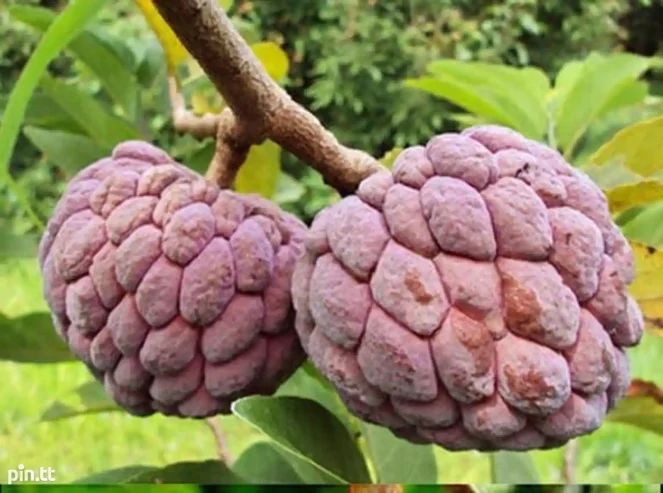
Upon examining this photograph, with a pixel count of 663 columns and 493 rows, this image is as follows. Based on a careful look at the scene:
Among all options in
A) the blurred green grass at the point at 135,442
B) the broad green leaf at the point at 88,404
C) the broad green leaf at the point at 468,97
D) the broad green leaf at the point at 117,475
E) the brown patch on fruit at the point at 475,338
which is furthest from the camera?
the blurred green grass at the point at 135,442

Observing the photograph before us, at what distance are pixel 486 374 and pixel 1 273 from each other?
15.8 feet

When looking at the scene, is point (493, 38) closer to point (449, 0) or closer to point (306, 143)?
point (449, 0)

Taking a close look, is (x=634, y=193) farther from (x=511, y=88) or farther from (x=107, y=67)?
(x=107, y=67)

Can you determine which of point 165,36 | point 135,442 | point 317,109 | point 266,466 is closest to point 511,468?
point 266,466

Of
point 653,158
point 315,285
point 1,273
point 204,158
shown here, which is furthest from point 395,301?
point 1,273

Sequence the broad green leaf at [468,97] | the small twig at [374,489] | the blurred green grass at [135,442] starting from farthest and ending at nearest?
the blurred green grass at [135,442]
the broad green leaf at [468,97]
the small twig at [374,489]

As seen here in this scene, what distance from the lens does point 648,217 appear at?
997 millimetres

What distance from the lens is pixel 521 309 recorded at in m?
0.63

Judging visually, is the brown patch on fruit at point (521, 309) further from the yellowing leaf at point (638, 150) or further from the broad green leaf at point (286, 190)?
the broad green leaf at point (286, 190)

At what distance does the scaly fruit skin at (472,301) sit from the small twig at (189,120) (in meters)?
0.23

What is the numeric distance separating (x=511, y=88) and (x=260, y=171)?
0.39 meters

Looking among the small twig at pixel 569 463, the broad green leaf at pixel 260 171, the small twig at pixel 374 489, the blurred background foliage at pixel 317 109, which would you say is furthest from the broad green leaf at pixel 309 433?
the small twig at pixel 569 463

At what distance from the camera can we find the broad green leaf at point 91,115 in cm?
117

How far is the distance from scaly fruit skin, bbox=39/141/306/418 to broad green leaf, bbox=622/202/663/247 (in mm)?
374
